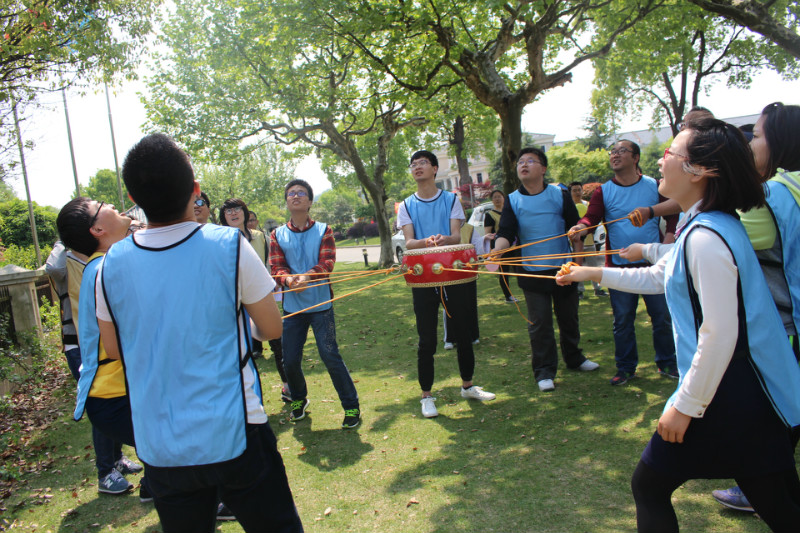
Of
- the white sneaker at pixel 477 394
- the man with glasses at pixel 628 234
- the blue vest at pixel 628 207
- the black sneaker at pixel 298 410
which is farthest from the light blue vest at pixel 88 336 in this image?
the blue vest at pixel 628 207

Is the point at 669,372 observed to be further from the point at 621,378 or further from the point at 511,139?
the point at 511,139

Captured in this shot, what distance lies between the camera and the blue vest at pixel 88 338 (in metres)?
2.93

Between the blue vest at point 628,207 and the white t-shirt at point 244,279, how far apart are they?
395cm

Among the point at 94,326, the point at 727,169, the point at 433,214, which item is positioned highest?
the point at 727,169

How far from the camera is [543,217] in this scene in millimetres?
5438

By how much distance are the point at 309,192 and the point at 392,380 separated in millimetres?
2524

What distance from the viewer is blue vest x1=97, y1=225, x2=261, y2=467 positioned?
1.98m

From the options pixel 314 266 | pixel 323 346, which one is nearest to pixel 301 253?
pixel 314 266

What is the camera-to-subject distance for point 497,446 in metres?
4.33

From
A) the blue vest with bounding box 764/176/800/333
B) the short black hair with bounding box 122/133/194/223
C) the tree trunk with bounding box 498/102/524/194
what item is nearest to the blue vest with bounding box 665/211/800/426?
the blue vest with bounding box 764/176/800/333

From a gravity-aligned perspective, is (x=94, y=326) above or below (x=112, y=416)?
above

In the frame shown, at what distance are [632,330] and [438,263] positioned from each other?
83.4 inches

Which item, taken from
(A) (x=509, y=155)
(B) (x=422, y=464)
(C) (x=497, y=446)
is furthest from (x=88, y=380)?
(A) (x=509, y=155)

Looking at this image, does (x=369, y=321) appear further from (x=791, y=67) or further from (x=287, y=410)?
(x=791, y=67)
